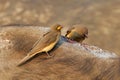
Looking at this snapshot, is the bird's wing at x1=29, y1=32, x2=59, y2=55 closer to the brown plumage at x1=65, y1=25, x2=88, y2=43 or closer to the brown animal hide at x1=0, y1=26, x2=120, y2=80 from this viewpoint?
the brown animal hide at x1=0, y1=26, x2=120, y2=80

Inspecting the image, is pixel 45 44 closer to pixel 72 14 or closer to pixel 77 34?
pixel 77 34

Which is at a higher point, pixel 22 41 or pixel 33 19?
pixel 22 41

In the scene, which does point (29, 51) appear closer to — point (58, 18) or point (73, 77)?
point (73, 77)

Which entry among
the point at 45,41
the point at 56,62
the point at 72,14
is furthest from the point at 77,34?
the point at 72,14

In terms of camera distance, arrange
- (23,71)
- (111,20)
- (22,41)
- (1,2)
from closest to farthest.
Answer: (23,71), (22,41), (111,20), (1,2)

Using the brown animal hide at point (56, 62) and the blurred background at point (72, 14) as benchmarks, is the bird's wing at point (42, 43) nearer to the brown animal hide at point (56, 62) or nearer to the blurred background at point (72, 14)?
the brown animal hide at point (56, 62)

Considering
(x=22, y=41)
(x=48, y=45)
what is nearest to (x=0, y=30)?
(x=22, y=41)
